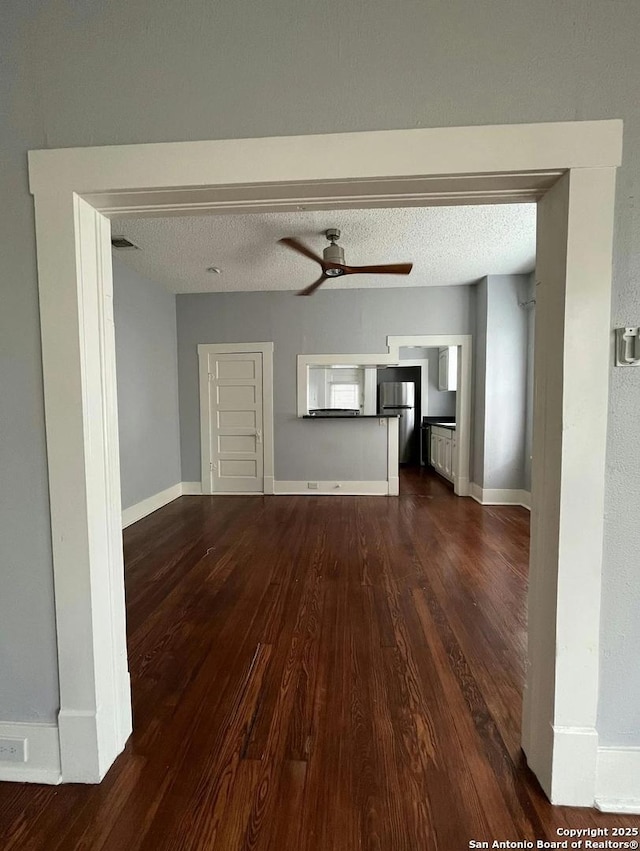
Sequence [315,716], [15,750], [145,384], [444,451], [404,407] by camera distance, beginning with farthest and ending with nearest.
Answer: [404,407] < [444,451] < [145,384] < [315,716] < [15,750]

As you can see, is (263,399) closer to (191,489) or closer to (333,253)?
(191,489)

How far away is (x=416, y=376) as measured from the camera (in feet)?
25.1

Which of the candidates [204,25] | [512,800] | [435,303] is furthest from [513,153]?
[435,303]

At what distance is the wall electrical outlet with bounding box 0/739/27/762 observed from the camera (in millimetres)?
1115

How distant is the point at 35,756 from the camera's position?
43.9 inches

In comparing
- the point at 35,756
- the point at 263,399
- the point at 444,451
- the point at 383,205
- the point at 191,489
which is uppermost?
the point at 383,205

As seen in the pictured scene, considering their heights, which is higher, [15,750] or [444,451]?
[444,451]

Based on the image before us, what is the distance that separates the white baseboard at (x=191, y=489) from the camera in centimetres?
487

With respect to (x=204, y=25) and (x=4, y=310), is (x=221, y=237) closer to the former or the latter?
(x=204, y=25)

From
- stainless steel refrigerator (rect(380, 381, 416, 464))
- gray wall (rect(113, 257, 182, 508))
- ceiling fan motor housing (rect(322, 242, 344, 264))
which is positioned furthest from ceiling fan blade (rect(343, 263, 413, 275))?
stainless steel refrigerator (rect(380, 381, 416, 464))

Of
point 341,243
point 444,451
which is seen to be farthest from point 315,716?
point 444,451

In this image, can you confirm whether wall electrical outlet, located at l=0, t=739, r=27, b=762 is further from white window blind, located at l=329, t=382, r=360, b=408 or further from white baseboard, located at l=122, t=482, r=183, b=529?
white window blind, located at l=329, t=382, r=360, b=408

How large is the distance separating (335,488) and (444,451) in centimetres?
204

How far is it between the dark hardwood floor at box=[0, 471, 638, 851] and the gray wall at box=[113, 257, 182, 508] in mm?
1426
